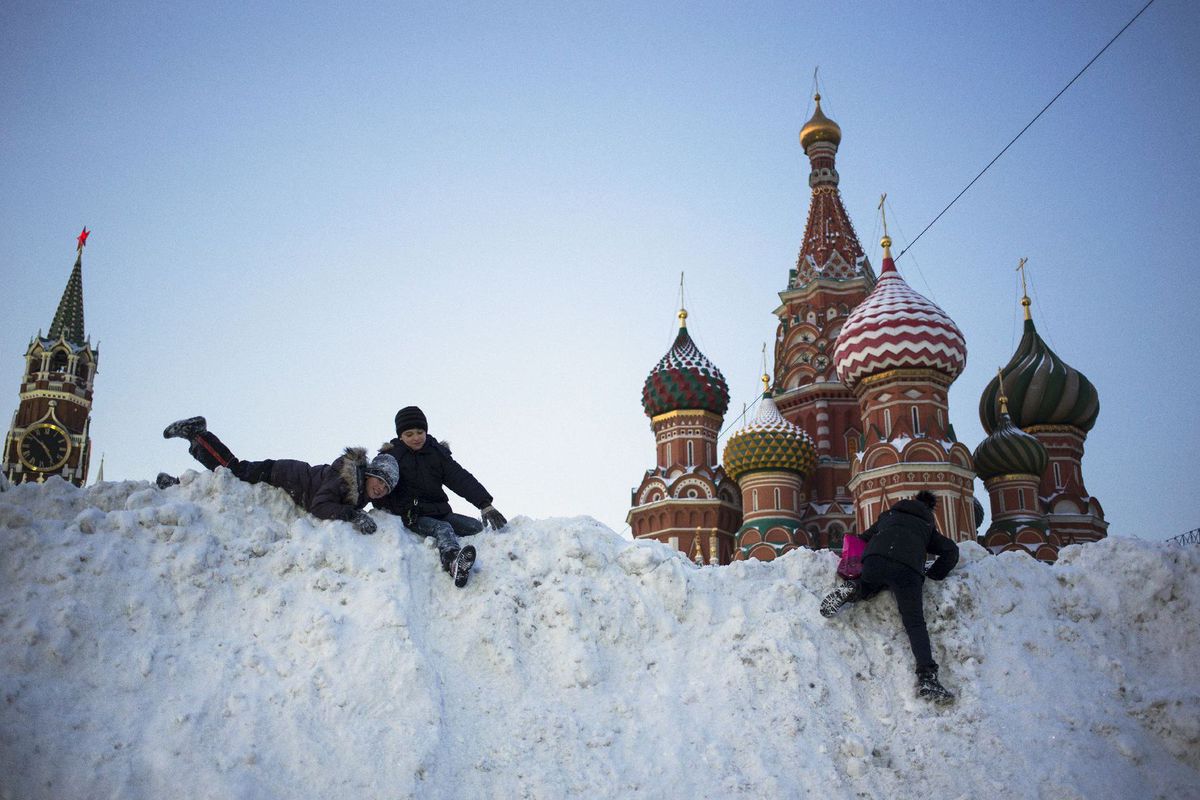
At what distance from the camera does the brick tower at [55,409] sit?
47688mm

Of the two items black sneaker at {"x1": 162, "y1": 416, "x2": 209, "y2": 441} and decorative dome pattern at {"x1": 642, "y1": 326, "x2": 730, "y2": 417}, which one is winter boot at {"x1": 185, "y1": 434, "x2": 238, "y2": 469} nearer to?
black sneaker at {"x1": 162, "y1": 416, "x2": 209, "y2": 441}

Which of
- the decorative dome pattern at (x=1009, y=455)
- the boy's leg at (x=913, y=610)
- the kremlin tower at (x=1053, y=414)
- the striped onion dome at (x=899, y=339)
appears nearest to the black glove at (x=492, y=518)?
the boy's leg at (x=913, y=610)

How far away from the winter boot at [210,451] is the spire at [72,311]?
168ft

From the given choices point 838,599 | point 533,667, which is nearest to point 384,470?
point 533,667

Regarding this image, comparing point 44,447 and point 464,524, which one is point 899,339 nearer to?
point 464,524

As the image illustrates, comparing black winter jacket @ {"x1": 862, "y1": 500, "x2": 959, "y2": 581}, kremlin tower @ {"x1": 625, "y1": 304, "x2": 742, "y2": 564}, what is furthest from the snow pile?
kremlin tower @ {"x1": 625, "y1": 304, "x2": 742, "y2": 564}

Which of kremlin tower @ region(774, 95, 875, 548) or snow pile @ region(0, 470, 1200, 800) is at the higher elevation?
kremlin tower @ region(774, 95, 875, 548)

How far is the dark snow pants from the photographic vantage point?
5.63 meters

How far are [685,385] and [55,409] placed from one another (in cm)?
3397

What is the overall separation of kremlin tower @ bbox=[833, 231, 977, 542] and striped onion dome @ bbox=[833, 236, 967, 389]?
24 mm

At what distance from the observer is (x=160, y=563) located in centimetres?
552

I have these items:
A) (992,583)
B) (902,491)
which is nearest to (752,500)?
(902,491)

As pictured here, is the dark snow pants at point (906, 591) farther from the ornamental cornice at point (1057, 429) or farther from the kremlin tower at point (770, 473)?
the ornamental cornice at point (1057, 429)

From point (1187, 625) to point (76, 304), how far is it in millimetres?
57460
